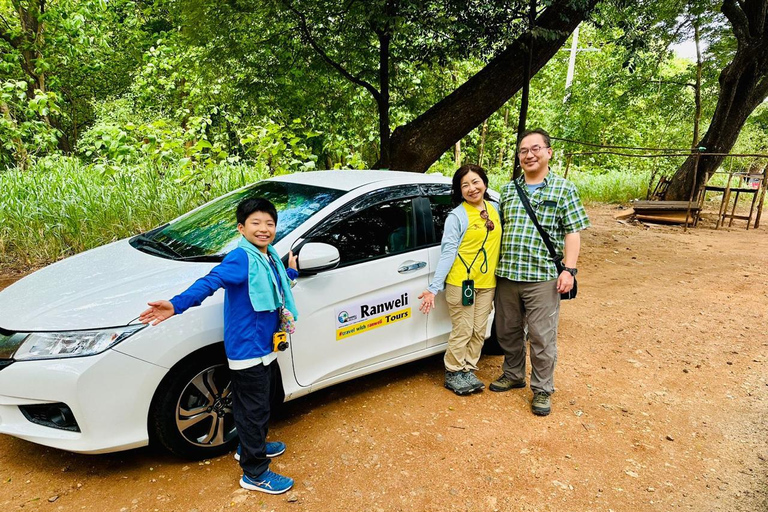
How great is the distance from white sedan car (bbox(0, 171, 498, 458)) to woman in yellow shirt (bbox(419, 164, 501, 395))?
0.57 feet

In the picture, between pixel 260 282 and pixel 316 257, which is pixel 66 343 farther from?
pixel 316 257

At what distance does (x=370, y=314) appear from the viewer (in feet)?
10.2

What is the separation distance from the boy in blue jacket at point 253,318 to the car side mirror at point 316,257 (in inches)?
9.6

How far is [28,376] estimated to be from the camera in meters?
2.22

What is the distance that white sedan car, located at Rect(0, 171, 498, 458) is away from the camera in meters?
2.26

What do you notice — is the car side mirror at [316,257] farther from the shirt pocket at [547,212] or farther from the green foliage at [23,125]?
the green foliage at [23,125]

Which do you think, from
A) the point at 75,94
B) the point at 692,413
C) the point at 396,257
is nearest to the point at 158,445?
the point at 396,257

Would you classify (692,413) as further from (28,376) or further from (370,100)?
(370,100)

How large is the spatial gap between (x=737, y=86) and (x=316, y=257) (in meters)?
13.3

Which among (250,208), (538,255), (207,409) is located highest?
(250,208)

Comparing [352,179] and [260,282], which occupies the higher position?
[352,179]

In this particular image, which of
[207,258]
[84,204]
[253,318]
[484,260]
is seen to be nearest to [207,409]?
[253,318]

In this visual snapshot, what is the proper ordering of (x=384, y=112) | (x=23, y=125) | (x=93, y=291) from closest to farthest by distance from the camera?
(x=93, y=291) → (x=384, y=112) → (x=23, y=125)

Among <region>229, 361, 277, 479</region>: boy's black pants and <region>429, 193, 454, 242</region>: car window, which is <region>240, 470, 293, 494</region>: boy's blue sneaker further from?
<region>429, 193, 454, 242</region>: car window
